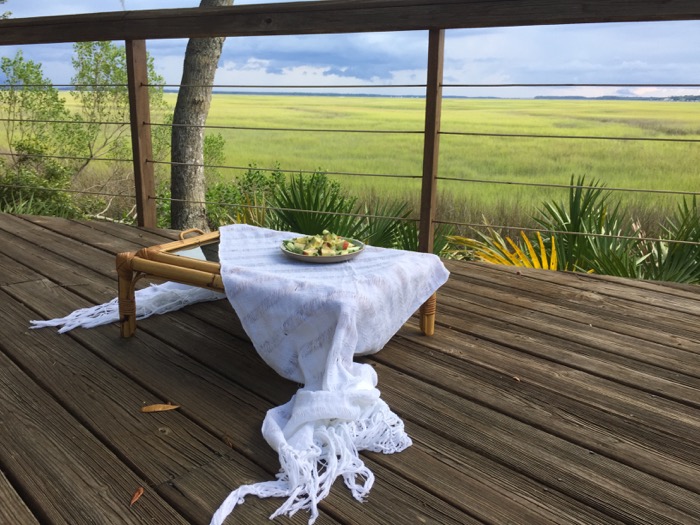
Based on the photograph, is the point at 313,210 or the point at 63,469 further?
the point at 313,210

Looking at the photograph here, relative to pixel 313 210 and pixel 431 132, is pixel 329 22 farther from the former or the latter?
pixel 313 210

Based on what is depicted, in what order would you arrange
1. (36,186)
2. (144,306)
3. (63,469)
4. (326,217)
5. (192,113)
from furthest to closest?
(192,113)
(36,186)
(326,217)
(144,306)
(63,469)

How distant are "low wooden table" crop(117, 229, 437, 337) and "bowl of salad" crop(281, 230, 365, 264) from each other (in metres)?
0.23

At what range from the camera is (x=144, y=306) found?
7.29ft

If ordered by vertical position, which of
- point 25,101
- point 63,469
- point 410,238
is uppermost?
point 25,101

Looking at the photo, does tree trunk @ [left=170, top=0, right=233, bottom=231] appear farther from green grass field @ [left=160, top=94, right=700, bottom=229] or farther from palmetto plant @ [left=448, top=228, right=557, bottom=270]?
palmetto plant @ [left=448, top=228, right=557, bottom=270]

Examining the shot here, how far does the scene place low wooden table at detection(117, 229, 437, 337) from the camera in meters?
1.86

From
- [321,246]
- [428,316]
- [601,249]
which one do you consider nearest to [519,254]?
[601,249]

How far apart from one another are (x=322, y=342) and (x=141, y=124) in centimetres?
230

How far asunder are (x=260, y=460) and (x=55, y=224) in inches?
112

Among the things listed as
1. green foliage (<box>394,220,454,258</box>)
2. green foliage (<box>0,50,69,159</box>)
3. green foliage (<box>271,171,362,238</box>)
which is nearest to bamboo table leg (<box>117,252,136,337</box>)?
green foliage (<box>271,171,362,238</box>)

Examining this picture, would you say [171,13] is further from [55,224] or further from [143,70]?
Result: [55,224]

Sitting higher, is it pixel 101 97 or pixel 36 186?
pixel 101 97

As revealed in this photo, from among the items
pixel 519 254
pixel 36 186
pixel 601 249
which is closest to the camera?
pixel 601 249
